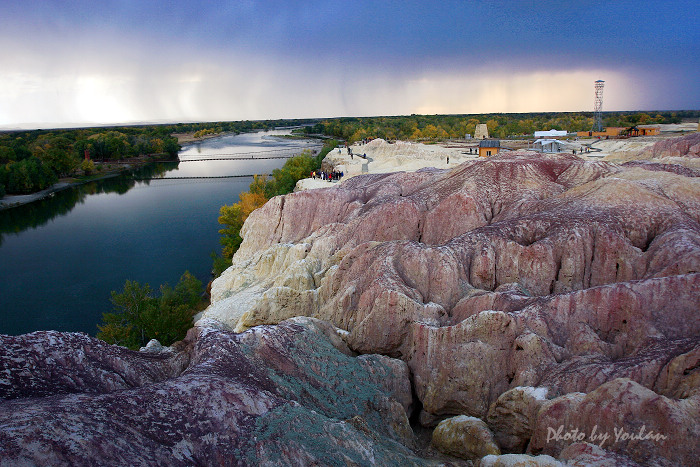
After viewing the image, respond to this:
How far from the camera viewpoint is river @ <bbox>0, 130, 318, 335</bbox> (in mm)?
35781

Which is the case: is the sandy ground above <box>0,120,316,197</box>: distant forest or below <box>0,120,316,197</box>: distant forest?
below

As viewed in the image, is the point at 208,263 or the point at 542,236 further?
the point at 208,263

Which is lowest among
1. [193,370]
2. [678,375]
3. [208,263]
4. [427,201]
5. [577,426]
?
Answer: [208,263]

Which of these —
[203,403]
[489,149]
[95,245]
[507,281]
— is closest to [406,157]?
[489,149]

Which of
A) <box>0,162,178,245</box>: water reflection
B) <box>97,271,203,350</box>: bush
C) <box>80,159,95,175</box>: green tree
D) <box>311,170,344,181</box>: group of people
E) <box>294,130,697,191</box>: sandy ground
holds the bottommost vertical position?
<box>97,271,203,350</box>: bush

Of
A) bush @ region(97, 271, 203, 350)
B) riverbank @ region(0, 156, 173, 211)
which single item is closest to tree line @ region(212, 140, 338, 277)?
bush @ region(97, 271, 203, 350)

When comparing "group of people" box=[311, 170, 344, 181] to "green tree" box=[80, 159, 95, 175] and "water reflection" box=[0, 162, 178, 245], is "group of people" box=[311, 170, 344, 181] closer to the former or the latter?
"water reflection" box=[0, 162, 178, 245]

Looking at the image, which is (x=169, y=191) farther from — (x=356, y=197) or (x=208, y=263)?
(x=356, y=197)

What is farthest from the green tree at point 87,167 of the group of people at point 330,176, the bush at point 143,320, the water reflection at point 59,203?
the bush at point 143,320

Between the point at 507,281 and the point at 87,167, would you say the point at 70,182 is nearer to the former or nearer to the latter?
the point at 87,167

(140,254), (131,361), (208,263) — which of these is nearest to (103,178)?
(140,254)

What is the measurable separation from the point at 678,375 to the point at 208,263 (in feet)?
128

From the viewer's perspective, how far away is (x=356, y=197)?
88.6 feet

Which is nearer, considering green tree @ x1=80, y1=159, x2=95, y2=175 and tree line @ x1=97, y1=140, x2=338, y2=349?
tree line @ x1=97, y1=140, x2=338, y2=349
